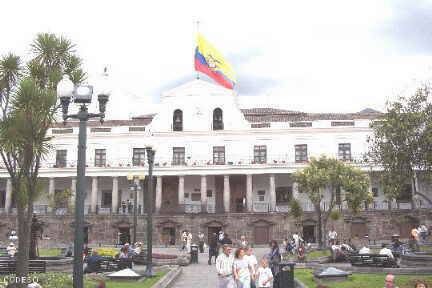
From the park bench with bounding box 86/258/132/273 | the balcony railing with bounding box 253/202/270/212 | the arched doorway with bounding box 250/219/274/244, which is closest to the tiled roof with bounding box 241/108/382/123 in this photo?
the balcony railing with bounding box 253/202/270/212

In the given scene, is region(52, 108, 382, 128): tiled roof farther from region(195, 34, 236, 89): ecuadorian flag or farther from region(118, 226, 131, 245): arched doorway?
region(118, 226, 131, 245): arched doorway

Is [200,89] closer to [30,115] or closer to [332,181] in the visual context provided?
[332,181]

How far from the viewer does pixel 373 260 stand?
757 inches

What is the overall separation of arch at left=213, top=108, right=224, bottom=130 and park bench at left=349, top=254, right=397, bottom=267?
3034 cm

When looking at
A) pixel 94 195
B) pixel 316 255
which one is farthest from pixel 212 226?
pixel 316 255

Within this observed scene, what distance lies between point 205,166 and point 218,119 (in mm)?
5225

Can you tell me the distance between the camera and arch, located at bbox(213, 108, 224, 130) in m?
49.2

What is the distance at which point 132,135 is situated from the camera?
4912 centimetres

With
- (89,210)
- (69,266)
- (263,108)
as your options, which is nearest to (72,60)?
(69,266)

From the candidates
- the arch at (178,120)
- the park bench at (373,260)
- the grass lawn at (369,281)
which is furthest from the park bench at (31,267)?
the arch at (178,120)

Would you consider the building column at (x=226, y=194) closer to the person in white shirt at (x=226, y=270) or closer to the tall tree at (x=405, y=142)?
the tall tree at (x=405, y=142)

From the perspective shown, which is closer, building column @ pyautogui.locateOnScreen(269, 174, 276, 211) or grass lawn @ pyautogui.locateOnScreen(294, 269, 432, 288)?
grass lawn @ pyautogui.locateOnScreen(294, 269, 432, 288)

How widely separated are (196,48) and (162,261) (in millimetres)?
24594

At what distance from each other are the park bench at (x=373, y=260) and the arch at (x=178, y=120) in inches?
1239
